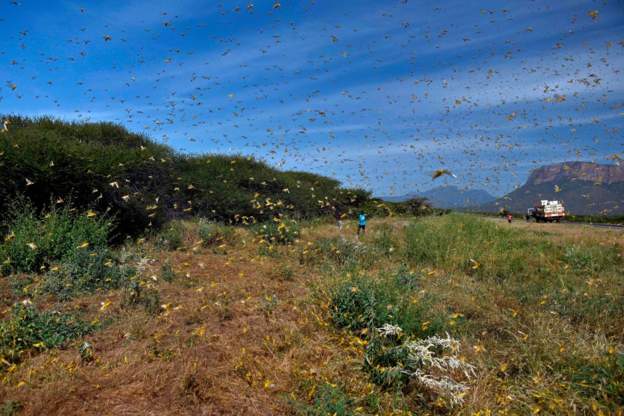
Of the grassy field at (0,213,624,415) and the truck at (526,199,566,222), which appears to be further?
the truck at (526,199,566,222)

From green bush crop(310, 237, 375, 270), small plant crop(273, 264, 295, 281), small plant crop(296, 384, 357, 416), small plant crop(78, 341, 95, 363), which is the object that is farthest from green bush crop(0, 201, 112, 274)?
small plant crop(296, 384, 357, 416)

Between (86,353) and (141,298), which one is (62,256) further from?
(86,353)

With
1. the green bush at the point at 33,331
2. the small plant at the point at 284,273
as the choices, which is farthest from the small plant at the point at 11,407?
the small plant at the point at 284,273

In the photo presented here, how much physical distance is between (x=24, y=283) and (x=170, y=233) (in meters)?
4.23

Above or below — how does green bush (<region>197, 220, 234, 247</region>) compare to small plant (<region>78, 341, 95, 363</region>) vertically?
above

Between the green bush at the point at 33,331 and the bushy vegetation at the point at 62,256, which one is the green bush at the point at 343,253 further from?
the green bush at the point at 33,331

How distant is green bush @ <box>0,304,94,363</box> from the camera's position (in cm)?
432

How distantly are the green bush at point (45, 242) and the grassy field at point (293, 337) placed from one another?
1.8 inches

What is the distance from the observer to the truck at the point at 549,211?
113ft

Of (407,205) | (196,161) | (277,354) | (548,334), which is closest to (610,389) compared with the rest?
(548,334)

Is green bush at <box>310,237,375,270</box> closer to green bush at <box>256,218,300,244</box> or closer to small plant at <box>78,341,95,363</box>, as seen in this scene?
green bush at <box>256,218,300,244</box>

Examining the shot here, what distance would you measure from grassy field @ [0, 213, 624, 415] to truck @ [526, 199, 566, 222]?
29.9 meters

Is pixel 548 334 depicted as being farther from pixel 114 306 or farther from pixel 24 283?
pixel 24 283

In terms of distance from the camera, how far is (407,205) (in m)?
26.9
